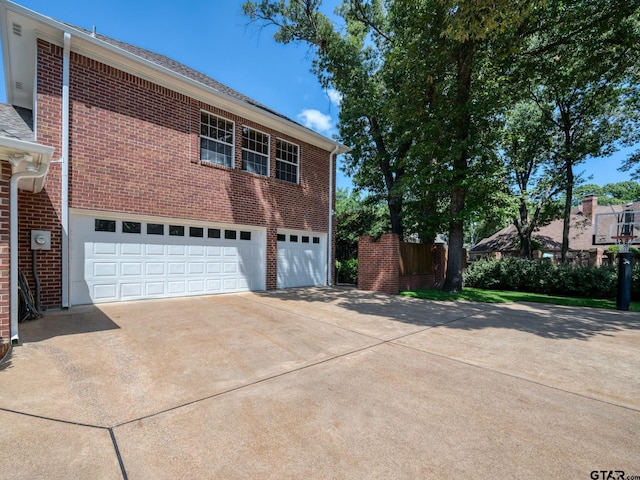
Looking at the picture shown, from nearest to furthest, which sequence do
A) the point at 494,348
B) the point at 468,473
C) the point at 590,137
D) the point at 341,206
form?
the point at 468,473, the point at 494,348, the point at 590,137, the point at 341,206

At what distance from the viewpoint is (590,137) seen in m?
16.3

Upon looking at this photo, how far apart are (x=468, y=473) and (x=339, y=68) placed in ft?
60.2

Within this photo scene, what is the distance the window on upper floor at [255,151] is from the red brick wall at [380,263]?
4.76 m

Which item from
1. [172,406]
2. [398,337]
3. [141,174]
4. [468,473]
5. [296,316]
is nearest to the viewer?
[468,473]

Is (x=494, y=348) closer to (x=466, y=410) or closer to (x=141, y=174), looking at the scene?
(x=466, y=410)

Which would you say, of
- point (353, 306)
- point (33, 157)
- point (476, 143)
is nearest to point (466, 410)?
point (353, 306)

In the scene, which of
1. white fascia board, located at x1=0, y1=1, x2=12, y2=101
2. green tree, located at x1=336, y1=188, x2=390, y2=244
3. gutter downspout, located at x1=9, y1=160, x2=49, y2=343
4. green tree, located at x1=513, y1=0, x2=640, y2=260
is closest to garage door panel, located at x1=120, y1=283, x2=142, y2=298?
gutter downspout, located at x1=9, y1=160, x2=49, y2=343

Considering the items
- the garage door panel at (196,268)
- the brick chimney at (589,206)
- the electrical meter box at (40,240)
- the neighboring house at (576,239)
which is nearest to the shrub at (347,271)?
the garage door panel at (196,268)

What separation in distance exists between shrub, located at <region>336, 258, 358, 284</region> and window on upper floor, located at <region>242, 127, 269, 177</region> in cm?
616

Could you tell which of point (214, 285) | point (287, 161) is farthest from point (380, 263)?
point (214, 285)

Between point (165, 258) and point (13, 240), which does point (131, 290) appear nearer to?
point (165, 258)

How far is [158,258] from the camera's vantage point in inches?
315

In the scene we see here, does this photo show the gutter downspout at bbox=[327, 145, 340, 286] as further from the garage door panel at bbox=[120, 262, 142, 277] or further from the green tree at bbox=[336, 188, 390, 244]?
the garage door panel at bbox=[120, 262, 142, 277]

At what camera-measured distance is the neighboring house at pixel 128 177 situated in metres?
6.12
